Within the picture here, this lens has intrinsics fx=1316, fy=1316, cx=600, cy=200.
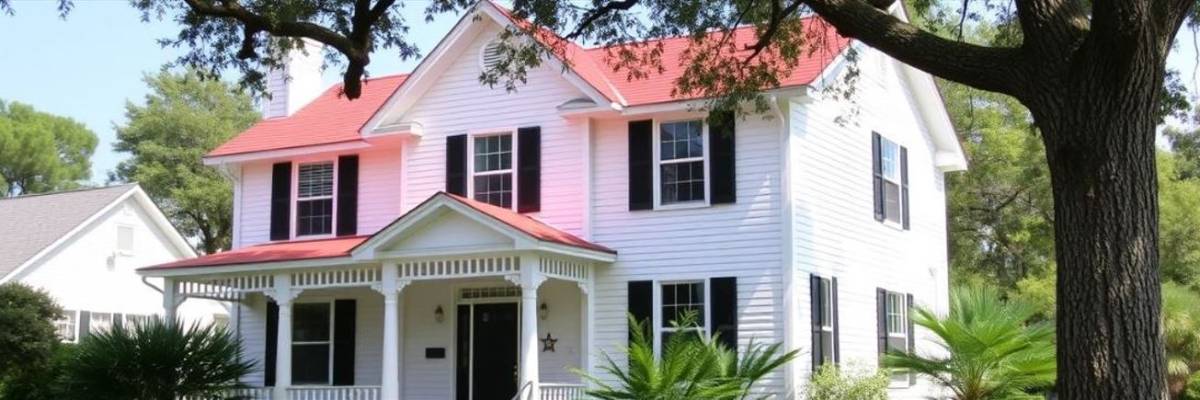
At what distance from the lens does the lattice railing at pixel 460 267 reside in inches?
728

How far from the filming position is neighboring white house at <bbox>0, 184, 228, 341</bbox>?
32.0m

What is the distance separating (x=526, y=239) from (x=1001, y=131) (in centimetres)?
2024

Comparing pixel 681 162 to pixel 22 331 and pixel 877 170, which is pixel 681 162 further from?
pixel 22 331

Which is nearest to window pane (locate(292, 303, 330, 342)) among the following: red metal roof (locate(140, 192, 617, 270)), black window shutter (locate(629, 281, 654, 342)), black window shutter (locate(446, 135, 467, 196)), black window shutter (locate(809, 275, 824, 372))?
red metal roof (locate(140, 192, 617, 270))

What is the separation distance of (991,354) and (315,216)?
1167cm

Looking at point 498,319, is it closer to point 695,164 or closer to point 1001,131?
point 695,164

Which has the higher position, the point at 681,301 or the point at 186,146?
the point at 186,146

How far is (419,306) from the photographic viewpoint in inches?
849

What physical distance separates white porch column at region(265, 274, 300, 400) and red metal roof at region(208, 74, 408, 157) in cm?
293

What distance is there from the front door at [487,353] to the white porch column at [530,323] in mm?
2497

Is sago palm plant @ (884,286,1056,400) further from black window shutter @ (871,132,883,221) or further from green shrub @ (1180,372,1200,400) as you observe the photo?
green shrub @ (1180,372,1200,400)

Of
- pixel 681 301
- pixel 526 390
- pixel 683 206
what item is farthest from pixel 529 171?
pixel 526 390

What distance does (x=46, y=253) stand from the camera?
31.9 m

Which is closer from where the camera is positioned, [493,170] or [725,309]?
[725,309]
